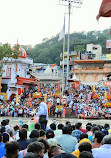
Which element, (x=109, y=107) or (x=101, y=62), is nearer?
(x=109, y=107)

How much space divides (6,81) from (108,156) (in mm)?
37630

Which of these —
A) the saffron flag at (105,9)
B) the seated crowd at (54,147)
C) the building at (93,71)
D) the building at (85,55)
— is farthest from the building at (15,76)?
the saffron flag at (105,9)

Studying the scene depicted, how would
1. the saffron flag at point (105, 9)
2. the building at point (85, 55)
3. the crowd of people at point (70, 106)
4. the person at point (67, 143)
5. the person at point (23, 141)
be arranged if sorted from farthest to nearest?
the building at point (85, 55), the crowd of people at point (70, 106), the person at point (67, 143), the person at point (23, 141), the saffron flag at point (105, 9)

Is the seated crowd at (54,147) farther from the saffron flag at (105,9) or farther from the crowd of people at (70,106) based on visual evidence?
the crowd of people at (70,106)

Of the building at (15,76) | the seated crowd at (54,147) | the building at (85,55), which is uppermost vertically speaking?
the building at (85,55)

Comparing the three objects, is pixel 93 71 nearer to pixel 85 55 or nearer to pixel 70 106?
pixel 85 55

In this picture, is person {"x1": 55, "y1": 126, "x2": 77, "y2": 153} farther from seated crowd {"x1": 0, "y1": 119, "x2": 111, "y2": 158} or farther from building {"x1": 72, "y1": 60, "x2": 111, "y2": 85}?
building {"x1": 72, "y1": 60, "x2": 111, "y2": 85}

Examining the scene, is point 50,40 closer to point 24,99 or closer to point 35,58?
Answer: point 35,58

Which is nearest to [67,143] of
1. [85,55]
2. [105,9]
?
[105,9]

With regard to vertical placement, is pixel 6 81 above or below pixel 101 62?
below

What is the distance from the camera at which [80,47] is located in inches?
2682

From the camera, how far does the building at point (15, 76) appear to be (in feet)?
136

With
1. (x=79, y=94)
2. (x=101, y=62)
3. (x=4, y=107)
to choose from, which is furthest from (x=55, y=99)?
(x=101, y=62)

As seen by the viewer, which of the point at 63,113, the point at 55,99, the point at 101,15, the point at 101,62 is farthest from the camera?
the point at 101,62
